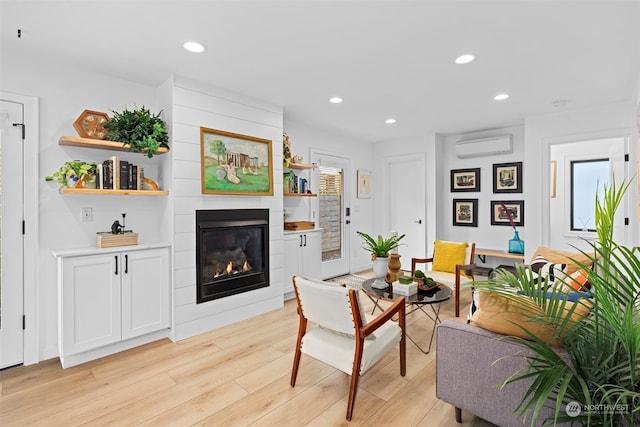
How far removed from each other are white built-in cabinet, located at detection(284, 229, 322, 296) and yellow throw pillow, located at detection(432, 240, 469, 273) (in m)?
1.59

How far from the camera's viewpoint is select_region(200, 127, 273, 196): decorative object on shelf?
3.21 metres

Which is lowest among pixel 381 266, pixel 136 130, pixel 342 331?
pixel 342 331

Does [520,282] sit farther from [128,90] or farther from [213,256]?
[128,90]

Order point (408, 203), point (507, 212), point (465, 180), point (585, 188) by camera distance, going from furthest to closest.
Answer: point (408, 203), point (465, 180), point (585, 188), point (507, 212)

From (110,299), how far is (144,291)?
0.27 m

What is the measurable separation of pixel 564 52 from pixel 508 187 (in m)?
2.78

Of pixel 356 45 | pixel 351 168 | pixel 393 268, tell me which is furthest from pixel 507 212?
pixel 356 45

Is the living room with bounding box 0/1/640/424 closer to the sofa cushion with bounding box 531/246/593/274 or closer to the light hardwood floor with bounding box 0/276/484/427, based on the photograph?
the light hardwood floor with bounding box 0/276/484/427

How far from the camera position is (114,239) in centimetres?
277

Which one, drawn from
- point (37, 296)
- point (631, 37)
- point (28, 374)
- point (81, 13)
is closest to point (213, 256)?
point (37, 296)

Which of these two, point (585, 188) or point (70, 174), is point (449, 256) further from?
point (70, 174)

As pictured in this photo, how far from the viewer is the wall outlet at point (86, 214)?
9.21 ft

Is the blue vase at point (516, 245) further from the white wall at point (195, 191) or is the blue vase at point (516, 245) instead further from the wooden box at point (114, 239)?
the wooden box at point (114, 239)

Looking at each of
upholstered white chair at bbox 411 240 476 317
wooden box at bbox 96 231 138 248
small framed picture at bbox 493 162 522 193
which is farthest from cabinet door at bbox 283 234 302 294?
small framed picture at bbox 493 162 522 193
